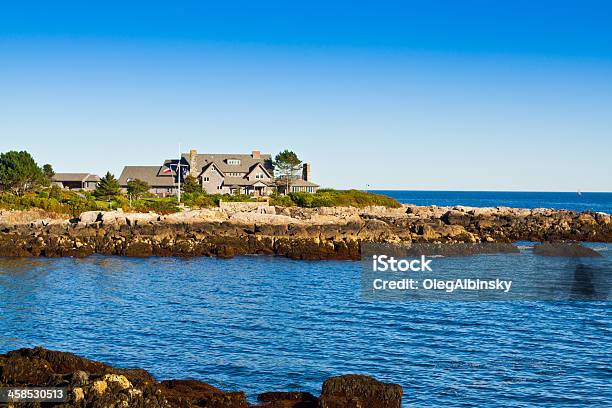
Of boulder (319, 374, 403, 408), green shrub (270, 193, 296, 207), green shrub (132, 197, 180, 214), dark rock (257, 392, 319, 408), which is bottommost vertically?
dark rock (257, 392, 319, 408)

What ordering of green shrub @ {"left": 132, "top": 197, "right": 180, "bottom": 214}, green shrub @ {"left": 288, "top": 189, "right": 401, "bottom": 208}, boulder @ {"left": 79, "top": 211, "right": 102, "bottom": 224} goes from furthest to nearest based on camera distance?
green shrub @ {"left": 288, "top": 189, "right": 401, "bottom": 208} → green shrub @ {"left": 132, "top": 197, "right": 180, "bottom": 214} → boulder @ {"left": 79, "top": 211, "right": 102, "bottom": 224}

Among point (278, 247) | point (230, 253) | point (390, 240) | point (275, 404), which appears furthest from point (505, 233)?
point (275, 404)

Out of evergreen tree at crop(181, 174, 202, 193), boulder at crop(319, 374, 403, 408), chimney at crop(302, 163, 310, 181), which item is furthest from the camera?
chimney at crop(302, 163, 310, 181)

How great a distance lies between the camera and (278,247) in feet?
197

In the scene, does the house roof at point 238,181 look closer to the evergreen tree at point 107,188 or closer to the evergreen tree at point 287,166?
the evergreen tree at point 287,166

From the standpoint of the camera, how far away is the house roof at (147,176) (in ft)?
343

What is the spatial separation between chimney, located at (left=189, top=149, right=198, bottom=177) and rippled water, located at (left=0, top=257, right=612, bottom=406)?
61.4 meters

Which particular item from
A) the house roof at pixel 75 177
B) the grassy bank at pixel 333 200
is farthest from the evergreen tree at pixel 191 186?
the house roof at pixel 75 177

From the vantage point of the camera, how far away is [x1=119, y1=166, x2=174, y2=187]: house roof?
105 m

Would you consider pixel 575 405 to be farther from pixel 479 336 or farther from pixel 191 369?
pixel 191 369

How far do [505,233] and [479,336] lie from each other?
48.2 meters

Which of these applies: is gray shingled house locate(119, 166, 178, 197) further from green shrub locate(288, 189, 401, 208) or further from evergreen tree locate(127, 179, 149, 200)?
green shrub locate(288, 189, 401, 208)

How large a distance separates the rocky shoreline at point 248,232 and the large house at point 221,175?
25.9 meters

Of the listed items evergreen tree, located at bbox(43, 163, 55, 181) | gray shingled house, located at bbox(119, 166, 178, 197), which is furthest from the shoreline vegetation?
evergreen tree, located at bbox(43, 163, 55, 181)
